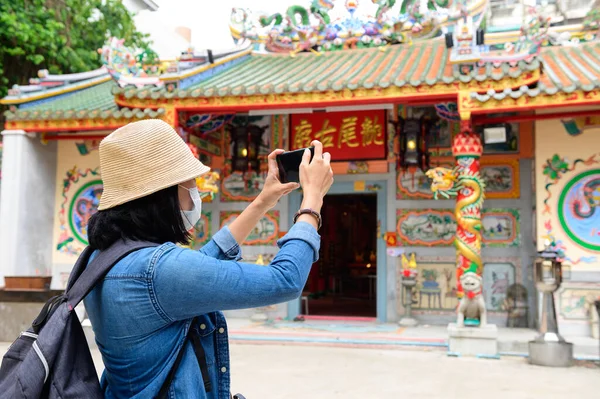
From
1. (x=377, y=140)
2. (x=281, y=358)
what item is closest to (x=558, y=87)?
(x=377, y=140)

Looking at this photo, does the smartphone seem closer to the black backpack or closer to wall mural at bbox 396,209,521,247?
the black backpack

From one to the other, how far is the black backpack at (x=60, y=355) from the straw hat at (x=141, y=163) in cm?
12

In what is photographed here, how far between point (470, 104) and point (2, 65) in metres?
9.66

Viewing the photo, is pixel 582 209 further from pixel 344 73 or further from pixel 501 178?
pixel 344 73

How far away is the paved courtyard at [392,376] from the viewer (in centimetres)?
521

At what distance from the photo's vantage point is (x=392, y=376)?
5883mm

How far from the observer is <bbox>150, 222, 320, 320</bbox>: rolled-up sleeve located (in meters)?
1.24

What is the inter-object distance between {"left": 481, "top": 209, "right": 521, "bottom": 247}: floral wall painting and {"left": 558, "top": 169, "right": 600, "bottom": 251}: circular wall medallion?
0.74m

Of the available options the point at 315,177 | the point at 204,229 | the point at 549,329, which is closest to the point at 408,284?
the point at 549,329

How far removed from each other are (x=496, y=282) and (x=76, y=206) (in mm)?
6720

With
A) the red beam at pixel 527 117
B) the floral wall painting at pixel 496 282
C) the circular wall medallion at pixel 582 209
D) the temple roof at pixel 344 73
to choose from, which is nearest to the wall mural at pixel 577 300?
the circular wall medallion at pixel 582 209

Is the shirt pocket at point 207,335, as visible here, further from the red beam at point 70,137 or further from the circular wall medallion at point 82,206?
the circular wall medallion at point 82,206

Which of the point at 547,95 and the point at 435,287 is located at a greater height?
the point at 547,95

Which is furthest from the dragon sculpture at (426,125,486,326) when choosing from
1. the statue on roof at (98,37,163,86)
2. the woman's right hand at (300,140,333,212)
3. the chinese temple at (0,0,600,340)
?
the woman's right hand at (300,140,333,212)
